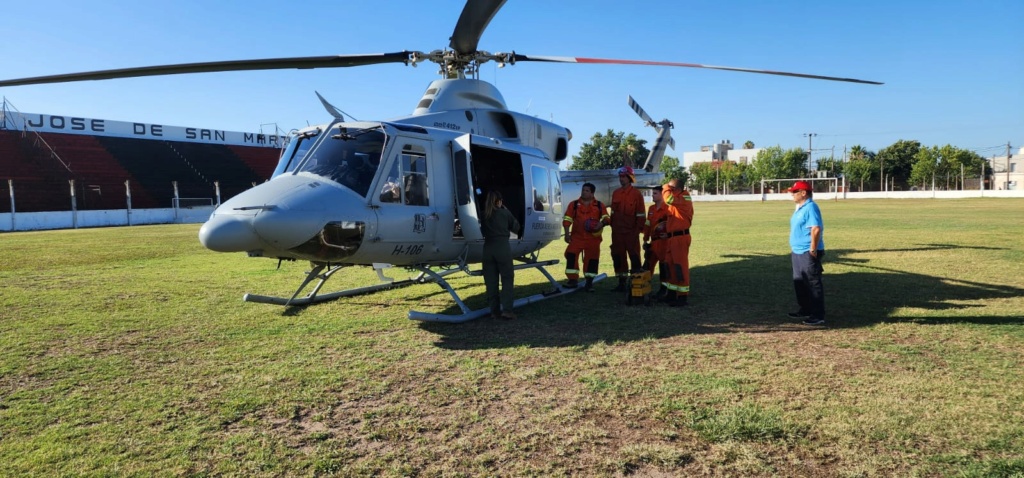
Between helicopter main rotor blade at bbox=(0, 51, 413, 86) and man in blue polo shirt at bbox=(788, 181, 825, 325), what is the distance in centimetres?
555

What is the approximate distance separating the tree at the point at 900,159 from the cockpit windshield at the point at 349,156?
98295 mm

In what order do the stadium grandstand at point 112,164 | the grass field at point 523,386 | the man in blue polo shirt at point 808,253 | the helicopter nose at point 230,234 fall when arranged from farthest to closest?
the stadium grandstand at point 112,164
the man in blue polo shirt at point 808,253
the helicopter nose at point 230,234
the grass field at point 523,386

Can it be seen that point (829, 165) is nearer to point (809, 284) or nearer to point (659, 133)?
point (659, 133)

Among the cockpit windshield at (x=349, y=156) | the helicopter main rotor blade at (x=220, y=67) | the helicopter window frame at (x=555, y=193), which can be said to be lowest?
the helicopter window frame at (x=555, y=193)

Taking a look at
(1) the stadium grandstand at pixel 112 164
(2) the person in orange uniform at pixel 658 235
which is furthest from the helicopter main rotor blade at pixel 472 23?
(1) the stadium grandstand at pixel 112 164

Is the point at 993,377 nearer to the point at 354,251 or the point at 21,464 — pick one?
the point at 354,251

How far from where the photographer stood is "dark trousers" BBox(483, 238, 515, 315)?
6.77m

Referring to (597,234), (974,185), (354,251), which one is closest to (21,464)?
(354,251)

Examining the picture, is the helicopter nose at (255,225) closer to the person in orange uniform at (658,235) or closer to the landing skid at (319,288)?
the landing skid at (319,288)

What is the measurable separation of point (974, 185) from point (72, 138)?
390ft

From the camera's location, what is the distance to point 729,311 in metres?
7.09

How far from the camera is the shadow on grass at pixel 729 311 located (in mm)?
6039

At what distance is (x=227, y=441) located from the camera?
11.2 feet

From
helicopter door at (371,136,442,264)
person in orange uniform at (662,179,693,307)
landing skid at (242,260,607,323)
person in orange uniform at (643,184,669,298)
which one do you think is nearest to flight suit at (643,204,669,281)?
person in orange uniform at (643,184,669,298)
